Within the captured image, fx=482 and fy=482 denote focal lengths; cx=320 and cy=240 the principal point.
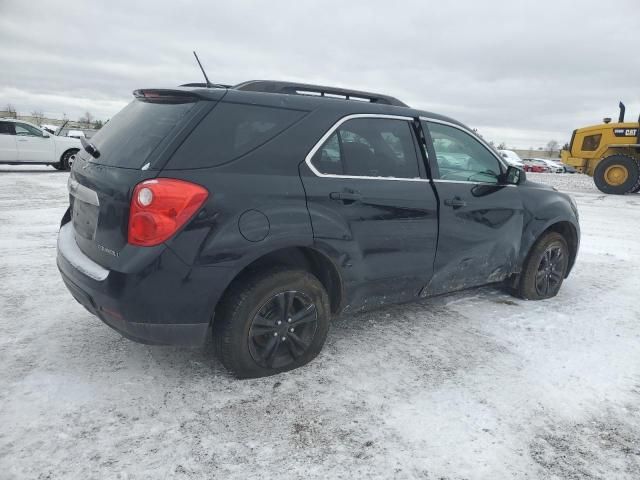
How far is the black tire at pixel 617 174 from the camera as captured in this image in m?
15.0

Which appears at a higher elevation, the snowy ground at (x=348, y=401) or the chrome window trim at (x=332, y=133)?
the chrome window trim at (x=332, y=133)

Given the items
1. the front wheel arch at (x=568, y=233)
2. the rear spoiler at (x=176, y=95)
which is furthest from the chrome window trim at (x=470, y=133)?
the rear spoiler at (x=176, y=95)

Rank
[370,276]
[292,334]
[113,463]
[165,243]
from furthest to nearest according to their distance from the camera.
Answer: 1. [370,276]
2. [292,334]
3. [165,243]
4. [113,463]

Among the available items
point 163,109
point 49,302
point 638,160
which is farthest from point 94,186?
point 638,160

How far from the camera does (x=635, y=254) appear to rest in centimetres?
680

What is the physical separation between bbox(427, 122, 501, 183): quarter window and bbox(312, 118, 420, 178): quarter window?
0.95ft

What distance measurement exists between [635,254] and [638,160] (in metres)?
10.8

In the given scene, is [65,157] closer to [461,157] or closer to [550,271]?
[461,157]

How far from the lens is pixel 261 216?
2.64 m

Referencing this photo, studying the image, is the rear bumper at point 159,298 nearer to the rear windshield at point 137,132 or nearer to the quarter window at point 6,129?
the rear windshield at point 137,132

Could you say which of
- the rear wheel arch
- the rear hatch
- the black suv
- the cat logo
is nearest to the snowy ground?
the black suv

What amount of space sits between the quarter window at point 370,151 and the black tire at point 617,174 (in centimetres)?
1470

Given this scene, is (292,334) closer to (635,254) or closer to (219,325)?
(219,325)

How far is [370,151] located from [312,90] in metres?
0.60
